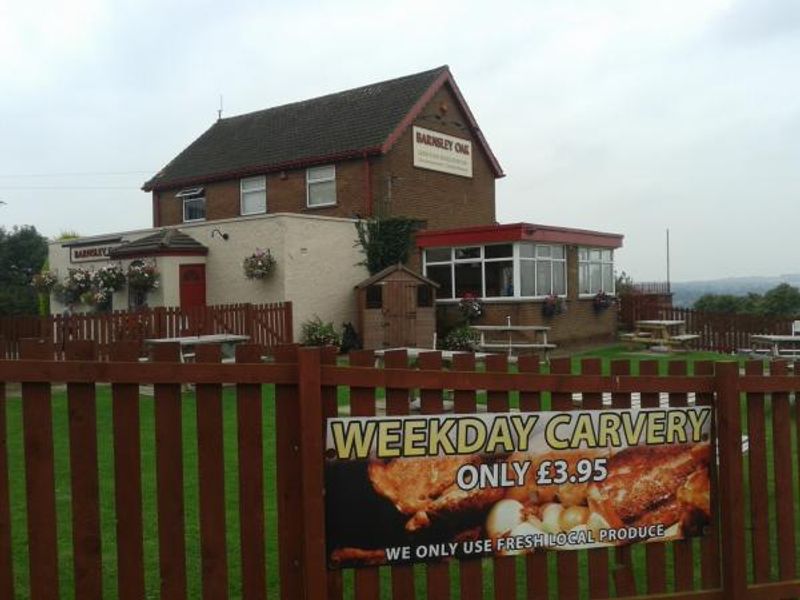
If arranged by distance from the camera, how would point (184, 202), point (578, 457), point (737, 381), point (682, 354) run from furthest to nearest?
point (184, 202), point (682, 354), point (737, 381), point (578, 457)

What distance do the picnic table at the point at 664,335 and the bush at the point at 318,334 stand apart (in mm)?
8896

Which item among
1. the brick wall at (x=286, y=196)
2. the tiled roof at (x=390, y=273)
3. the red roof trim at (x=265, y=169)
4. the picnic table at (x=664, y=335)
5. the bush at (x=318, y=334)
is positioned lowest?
the picnic table at (x=664, y=335)

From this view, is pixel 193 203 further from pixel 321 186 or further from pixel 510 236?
pixel 510 236

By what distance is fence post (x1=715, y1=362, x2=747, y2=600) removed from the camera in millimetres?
3645

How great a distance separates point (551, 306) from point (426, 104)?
29.0 ft

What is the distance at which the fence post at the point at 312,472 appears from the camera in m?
3.15

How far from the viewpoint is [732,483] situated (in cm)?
367

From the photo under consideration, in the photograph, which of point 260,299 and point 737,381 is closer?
point 737,381

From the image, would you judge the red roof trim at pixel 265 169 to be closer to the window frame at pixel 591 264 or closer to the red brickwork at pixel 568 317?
the red brickwork at pixel 568 317

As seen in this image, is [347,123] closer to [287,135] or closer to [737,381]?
[287,135]

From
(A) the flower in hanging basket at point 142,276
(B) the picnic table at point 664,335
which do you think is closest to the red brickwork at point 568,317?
(B) the picnic table at point 664,335

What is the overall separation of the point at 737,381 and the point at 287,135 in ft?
84.4

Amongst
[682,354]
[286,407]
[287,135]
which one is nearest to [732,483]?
[286,407]

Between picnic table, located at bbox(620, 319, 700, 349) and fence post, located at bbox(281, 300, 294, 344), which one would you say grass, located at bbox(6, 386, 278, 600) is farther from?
picnic table, located at bbox(620, 319, 700, 349)
